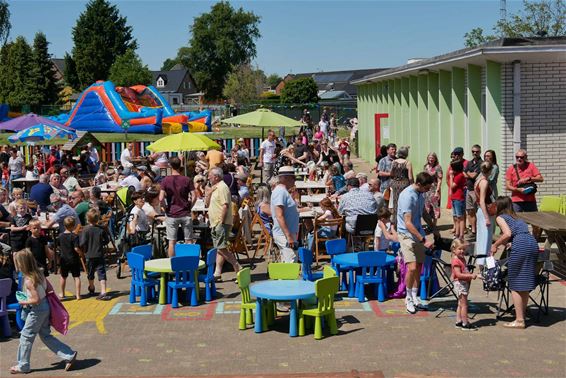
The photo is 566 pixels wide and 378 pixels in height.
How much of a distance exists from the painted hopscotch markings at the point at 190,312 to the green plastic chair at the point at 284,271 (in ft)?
3.31

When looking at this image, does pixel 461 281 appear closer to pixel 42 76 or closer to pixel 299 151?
pixel 299 151

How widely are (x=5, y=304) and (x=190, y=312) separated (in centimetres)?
236

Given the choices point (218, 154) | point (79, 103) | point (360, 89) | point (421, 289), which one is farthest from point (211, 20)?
point (421, 289)

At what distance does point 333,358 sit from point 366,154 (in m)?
26.1

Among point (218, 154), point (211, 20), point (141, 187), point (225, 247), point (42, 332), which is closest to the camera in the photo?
point (42, 332)

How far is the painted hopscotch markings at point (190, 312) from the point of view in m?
10.8

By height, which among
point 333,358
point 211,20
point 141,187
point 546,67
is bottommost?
point 333,358

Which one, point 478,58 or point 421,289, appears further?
point 478,58

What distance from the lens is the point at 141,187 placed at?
17.1 m

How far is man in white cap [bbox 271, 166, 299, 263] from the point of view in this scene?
1077cm

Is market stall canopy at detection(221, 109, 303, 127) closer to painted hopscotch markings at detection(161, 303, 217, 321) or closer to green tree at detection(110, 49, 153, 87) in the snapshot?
painted hopscotch markings at detection(161, 303, 217, 321)

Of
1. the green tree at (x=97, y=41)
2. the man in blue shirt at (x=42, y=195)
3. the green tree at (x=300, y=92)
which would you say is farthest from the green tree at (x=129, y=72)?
the man in blue shirt at (x=42, y=195)

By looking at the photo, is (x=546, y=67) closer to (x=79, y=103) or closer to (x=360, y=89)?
(x=360, y=89)

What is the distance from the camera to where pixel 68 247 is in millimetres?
11906
